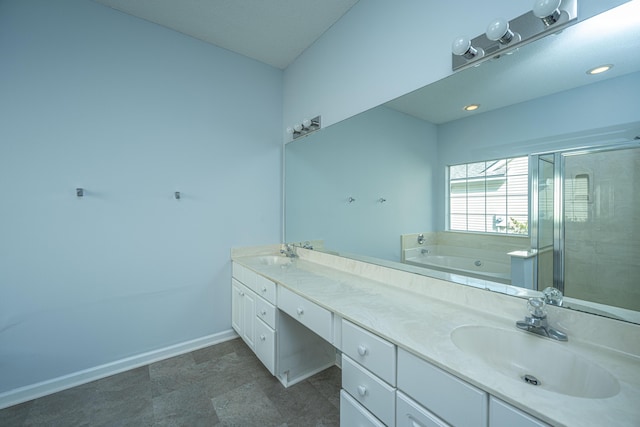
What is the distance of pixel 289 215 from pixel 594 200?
2202mm

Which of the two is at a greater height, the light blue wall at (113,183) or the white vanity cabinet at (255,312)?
the light blue wall at (113,183)

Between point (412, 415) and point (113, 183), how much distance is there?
7.66 feet

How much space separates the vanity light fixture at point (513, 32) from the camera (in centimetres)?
93

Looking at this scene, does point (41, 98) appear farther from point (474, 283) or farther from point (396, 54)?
point (474, 283)

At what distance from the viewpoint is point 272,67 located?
2.71m

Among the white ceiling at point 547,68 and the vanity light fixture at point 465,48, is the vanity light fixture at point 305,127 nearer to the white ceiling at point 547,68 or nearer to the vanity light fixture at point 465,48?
the white ceiling at point 547,68

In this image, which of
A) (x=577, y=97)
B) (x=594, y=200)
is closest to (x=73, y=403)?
(x=594, y=200)

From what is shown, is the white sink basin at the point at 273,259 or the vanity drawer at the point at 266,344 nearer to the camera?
the vanity drawer at the point at 266,344

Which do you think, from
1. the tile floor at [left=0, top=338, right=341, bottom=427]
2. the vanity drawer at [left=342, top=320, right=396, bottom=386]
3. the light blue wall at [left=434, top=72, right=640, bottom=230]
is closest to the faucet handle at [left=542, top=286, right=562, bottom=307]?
the light blue wall at [left=434, top=72, right=640, bottom=230]

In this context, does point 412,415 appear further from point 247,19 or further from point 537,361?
point 247,19

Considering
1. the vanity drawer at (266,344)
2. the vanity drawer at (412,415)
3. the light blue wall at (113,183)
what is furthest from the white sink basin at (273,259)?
the vanity drawer at (412,415)

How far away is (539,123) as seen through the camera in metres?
1.06

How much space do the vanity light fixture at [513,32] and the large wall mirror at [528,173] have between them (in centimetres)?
4

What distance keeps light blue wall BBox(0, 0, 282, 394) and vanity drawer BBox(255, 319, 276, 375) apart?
A: 65 cm
